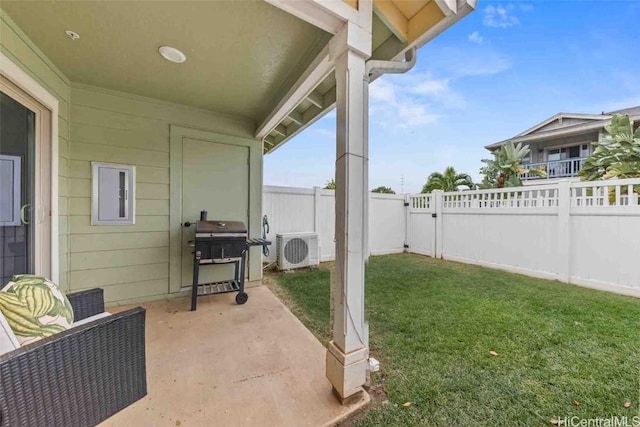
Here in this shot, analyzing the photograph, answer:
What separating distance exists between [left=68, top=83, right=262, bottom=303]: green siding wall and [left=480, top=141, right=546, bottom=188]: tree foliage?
915cm

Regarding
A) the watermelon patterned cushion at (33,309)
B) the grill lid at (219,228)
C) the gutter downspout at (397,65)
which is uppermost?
the gutter downspout at (397,65)

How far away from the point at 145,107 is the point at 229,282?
2.54 metres

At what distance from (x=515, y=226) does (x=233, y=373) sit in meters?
5.45

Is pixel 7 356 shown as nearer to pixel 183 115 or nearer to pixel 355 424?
pixel 355 424

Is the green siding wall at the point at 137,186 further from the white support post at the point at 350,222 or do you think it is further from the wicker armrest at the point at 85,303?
the white support post at the point at 350,222

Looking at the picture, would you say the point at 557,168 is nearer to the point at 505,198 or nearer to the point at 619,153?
the point at 619,153

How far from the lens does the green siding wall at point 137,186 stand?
2926mm

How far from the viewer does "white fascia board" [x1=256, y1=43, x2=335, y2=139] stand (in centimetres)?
193

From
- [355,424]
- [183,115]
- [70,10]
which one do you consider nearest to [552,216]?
[355,424]

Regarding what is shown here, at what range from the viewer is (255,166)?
13.1ft

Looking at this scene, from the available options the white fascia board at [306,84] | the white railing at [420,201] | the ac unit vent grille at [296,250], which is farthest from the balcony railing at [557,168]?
the white fascia board at [306,84]

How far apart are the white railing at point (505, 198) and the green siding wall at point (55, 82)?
6.63 m

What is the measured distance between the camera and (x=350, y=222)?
1.66 meters

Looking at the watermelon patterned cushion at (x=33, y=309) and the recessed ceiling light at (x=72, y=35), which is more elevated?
the recessed ceiling light at (x=72, y=35)
